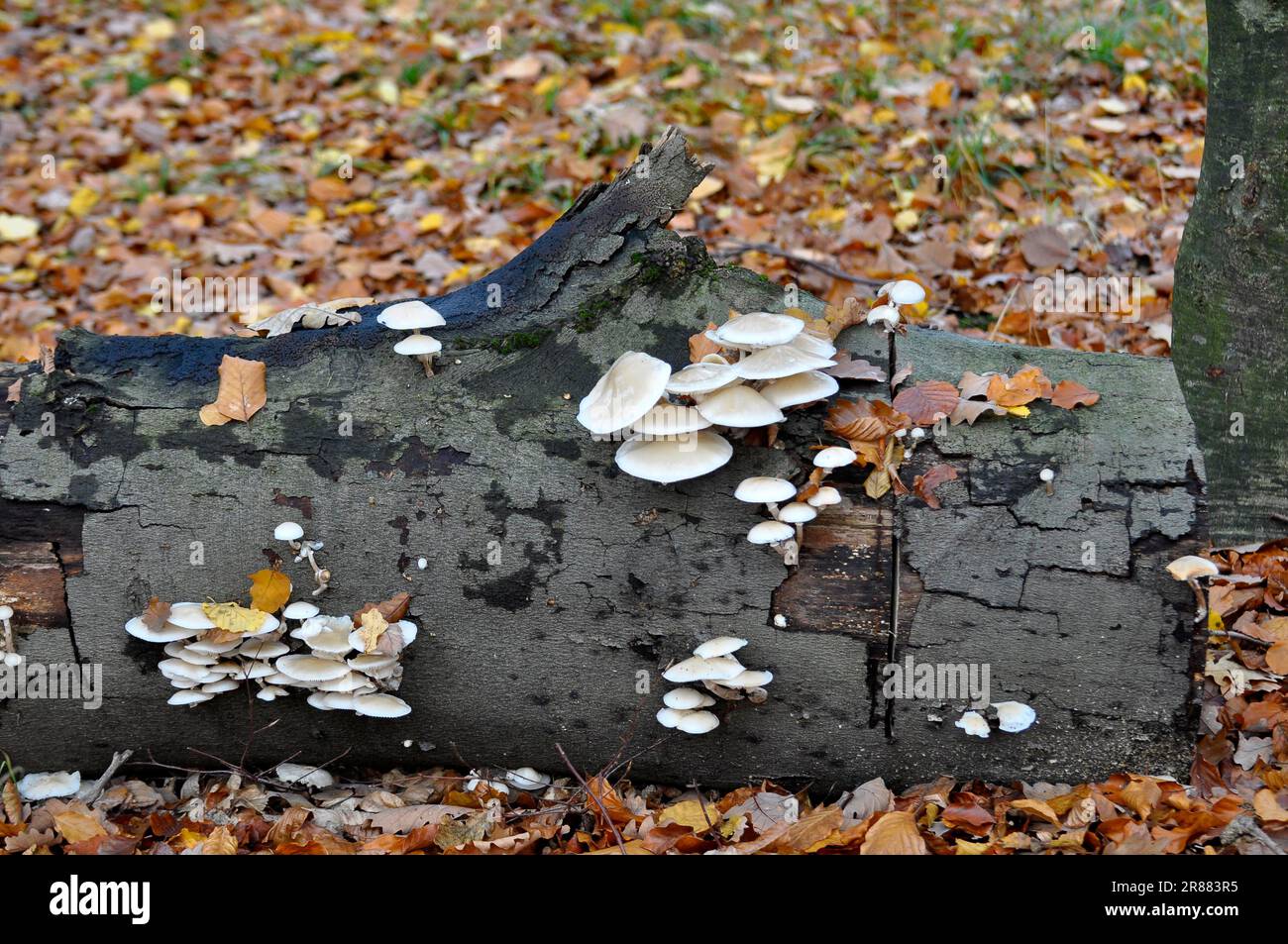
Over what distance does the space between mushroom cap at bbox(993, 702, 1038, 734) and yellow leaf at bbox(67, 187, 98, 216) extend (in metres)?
8.14

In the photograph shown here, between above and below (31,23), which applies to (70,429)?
below

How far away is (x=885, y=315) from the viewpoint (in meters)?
3.51

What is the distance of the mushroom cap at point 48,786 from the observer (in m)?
3.47

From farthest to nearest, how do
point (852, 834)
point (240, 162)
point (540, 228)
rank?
point (240, 162) → point (540, 228) → point (852, 834)

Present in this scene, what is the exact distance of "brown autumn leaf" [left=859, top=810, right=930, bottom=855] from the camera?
301 cm

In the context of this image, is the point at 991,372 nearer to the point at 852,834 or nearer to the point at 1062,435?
the point at 1062,435

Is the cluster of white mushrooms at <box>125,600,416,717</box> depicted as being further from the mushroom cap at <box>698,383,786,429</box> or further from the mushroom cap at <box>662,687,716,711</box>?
the mushroom cap at <box>698,383,786,429</box>

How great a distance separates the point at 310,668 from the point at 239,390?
94cm

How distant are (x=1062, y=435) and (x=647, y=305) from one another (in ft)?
4.55

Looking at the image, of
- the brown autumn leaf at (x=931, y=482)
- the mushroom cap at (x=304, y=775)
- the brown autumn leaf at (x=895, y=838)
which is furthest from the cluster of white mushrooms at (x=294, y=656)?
the brown autumn leaf at (x=931, y=482)

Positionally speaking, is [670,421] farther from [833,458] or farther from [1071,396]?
[1071,396]

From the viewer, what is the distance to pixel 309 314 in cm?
363

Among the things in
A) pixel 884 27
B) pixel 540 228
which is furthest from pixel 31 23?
pixel 884 27

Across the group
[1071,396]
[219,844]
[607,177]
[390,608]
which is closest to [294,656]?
[390,608]
